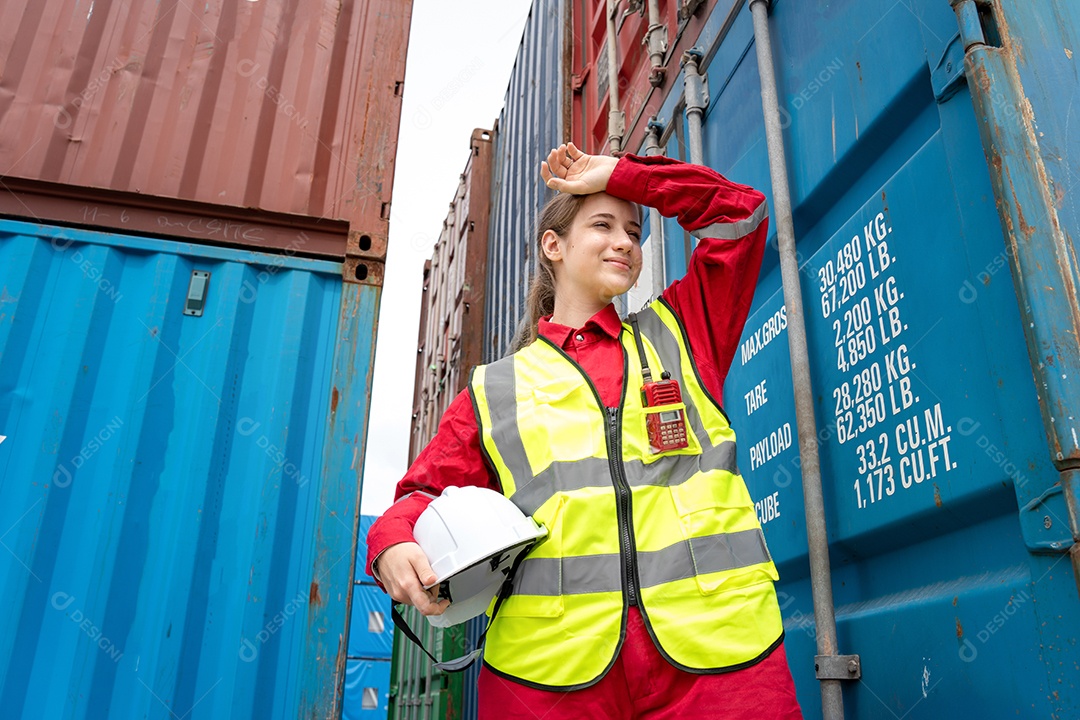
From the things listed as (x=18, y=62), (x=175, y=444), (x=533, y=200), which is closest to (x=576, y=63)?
(x=533, y=200)

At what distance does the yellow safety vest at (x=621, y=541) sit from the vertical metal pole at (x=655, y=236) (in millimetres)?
1081

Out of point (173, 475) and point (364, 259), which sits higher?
point (364, 259)

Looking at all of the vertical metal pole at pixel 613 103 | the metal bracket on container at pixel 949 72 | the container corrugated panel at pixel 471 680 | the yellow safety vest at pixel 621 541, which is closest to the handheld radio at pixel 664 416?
the yellow safety vest at pixel 621 541

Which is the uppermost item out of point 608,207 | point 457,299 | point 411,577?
point 457,299

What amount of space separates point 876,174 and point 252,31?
2.80 m

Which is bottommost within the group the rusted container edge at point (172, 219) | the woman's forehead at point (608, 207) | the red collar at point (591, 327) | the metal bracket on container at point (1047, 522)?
the metal bracket on container at point (1047, 522)

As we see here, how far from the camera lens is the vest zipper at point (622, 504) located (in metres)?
1.34

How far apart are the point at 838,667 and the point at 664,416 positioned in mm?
632

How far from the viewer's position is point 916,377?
1.52 m

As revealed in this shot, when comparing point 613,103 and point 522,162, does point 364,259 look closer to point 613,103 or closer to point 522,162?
point 613,103

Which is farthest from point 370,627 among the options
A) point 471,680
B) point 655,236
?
point 655,236

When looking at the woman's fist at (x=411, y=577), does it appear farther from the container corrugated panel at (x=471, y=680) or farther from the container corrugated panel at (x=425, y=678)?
the container corrugated panel at (x=471, y=680)

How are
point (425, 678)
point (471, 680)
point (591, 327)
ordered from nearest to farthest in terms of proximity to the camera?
point (591, 327), point (471, 680), point (425, 678)

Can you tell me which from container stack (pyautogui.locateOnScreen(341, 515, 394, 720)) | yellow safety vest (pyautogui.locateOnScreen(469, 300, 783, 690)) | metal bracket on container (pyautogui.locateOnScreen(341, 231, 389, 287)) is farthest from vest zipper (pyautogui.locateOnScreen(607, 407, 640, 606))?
container stack (pyautogui.locateOnScreen(341, 515, 394, 720))
